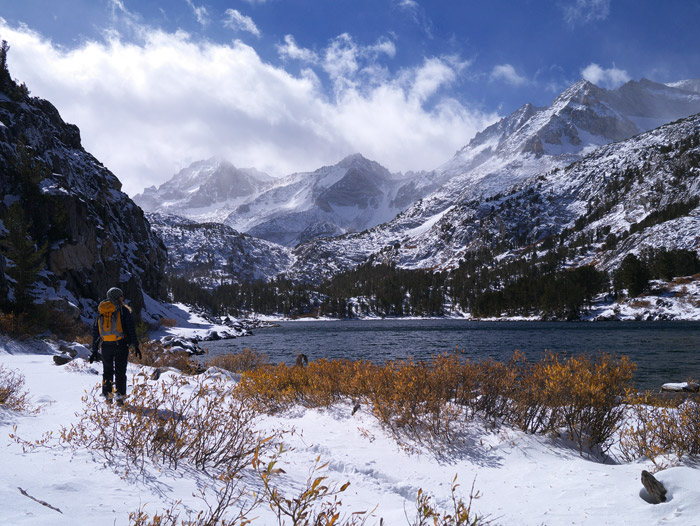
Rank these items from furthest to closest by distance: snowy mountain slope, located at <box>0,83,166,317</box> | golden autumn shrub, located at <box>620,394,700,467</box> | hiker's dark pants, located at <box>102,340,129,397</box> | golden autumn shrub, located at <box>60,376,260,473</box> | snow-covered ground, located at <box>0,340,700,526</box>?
snowy mountain slope, located at <box>0,83,166,317</box> < hiker's dark pants, located at <box>102,340,129,397</box> < golden autumn shrub, located at <box>620,394,700,467</box> < golden autumn shrub, located at <box>60,376,260,473</box> < snow-covered ground, located at <box>0,340,700,526</box>

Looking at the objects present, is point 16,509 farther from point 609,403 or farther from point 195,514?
point 609,403

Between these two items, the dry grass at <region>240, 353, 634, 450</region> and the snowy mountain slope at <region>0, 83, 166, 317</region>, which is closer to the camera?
the dry grass at <region>240, 353, 634, 450</region>

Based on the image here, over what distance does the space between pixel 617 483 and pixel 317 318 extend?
15526 cm

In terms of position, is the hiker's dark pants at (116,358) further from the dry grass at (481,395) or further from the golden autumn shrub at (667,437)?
the golden autumn shrub at (667,437)

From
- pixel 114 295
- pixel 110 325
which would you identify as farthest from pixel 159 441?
pixel 114 295

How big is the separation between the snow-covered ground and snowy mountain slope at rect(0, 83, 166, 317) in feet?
77.8

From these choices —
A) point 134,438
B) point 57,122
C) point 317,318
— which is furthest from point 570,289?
point 57,122

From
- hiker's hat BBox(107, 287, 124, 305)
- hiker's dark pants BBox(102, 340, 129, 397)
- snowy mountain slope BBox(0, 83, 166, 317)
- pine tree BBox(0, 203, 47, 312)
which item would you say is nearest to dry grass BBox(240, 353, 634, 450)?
hiker's dark pants BBox(102, 340, 129, 397)

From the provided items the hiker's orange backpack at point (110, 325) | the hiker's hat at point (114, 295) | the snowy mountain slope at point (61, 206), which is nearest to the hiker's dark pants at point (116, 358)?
the hiker's orange backpack at point (110, 325)

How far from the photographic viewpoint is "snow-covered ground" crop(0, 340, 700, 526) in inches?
139

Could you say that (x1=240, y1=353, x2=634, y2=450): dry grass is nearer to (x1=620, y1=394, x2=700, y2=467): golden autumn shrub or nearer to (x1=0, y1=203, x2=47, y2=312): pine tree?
(x1=620, y1=394, x2=700, y2=467): golden autumn shrub

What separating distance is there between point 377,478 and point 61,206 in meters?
44.8

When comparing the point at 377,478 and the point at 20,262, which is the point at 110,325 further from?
the point at 20,262

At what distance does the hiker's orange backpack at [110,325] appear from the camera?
847 centimetres
